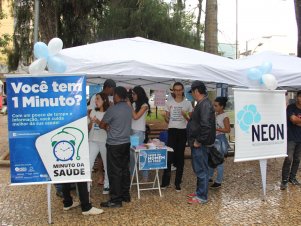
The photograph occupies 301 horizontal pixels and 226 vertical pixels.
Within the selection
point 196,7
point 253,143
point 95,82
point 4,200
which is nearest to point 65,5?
point 95,82

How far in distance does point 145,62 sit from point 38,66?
148 centimetres

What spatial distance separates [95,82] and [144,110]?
260 centimetres

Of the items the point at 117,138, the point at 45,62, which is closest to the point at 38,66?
the point at 45,62

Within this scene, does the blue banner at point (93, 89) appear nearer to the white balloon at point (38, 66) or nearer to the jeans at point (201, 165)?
the jeans at point (201, 165)

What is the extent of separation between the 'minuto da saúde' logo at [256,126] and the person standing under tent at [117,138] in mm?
1663

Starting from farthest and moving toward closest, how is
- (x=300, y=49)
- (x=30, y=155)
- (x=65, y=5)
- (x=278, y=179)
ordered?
(x=65, y=5) → (x=300, y=49) → (x=278, y=179) → (x=30, y=155)

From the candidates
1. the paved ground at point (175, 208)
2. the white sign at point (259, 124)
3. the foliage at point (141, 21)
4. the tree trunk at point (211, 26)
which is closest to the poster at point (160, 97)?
the tree trunk at point (211, 26)

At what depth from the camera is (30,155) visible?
483cm

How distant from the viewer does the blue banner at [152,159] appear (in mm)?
6012

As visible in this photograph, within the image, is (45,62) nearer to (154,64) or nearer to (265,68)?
(154,64)

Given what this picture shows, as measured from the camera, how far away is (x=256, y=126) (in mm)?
Answer: 5992

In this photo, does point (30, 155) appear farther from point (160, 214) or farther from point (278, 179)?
point (278, 179)

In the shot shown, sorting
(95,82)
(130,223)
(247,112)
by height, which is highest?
(95,82)

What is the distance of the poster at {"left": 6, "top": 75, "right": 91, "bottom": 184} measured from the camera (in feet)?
15.7
